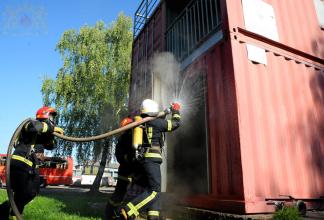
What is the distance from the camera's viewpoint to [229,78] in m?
4.89

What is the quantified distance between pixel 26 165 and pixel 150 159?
→ 202cm

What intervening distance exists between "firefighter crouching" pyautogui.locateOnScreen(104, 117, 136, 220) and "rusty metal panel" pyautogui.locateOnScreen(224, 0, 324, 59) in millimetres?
3293

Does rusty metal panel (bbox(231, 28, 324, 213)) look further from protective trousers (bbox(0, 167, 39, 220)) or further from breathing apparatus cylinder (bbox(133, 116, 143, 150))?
protective trousers (bbox(0, 167, 39, 220))

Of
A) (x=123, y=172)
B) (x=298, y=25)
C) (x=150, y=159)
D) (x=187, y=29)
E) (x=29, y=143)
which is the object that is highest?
(x=187, y=29)

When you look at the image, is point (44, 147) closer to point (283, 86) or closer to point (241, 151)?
point (241, 151)

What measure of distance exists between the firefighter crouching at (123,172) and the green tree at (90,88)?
12294 mm

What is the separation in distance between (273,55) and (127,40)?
54.2 ft

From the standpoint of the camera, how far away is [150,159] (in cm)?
456

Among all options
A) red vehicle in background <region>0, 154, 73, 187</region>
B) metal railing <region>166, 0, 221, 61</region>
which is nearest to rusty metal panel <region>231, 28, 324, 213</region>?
metal railing <region>166, 0, 221, 61</region>

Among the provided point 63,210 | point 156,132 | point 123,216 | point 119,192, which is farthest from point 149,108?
Answer: point 63,210

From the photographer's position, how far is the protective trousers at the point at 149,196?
13.3 feet

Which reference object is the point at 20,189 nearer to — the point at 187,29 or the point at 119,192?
the point at 119,192

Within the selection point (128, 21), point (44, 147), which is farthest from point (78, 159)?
point (44, 147)

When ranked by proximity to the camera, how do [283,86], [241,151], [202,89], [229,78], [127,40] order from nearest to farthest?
[241,151] → [229,78] → [283,86] → [202,89] → [127,40]
